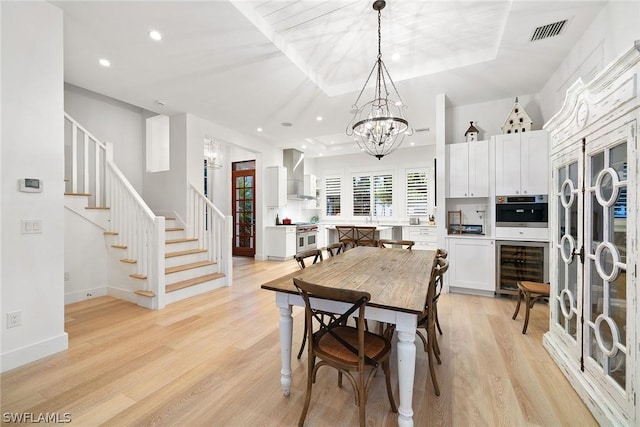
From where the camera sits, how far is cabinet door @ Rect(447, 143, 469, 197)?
3.95m

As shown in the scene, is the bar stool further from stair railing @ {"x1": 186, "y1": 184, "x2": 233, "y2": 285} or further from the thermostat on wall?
the thermostat on wall

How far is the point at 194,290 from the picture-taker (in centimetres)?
384

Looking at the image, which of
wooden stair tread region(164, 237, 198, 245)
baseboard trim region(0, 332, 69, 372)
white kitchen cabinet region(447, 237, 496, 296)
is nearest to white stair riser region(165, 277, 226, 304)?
wooden stair tread region(164, 237, 198, 245)

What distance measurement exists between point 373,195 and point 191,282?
5.53 meters

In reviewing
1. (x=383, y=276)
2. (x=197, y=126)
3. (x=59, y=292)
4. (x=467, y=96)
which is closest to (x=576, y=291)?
(x=383, y=276)

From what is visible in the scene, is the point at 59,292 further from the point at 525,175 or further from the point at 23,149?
the point at 525,175

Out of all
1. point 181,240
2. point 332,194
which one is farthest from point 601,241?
point 332,194

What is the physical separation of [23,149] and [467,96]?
202 inches

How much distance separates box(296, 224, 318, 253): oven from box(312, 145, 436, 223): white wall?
98 cm

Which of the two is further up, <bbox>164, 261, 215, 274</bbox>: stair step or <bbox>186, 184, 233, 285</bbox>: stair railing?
<bbox>186, 184, 233, 285</bbox>: stair railing

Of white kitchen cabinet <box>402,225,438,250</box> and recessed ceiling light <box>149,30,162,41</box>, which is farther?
white kitchen cabinet <box>402,225,438,250</box>

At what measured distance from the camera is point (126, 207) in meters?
3.65

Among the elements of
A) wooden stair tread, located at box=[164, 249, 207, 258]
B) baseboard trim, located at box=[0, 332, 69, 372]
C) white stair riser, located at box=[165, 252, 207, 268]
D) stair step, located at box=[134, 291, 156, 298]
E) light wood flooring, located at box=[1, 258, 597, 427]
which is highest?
wooden stair tread, located at box=[164, 249, 207, 258]

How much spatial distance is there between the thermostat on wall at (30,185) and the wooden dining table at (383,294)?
2126 mm
